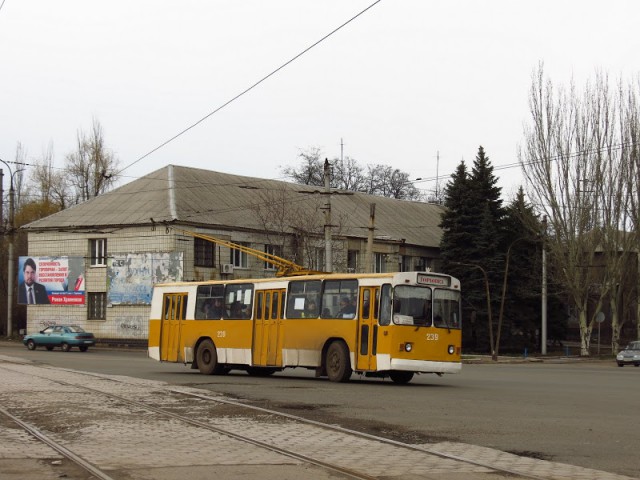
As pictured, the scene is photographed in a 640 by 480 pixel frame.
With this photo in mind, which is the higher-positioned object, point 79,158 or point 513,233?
point 79,158

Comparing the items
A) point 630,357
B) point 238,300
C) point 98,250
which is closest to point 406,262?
point 98,250

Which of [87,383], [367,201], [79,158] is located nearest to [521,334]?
[367,201]

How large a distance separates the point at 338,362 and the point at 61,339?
31050mm

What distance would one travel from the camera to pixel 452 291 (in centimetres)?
2339

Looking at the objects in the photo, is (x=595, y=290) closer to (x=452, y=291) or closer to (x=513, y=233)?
(x=513, y=233)

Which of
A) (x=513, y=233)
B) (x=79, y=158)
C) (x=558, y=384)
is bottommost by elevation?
(x=558, y=384)

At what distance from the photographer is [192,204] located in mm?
58781

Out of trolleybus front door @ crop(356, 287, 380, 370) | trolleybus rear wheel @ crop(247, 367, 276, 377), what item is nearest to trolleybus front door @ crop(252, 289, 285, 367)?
trolleybus rear wheel @ crop(247, 367, 276, 377)

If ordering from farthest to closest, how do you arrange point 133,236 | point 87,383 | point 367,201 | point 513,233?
1. point 367,201
2. point 513,233
3. point 133,236
4. point 87,383

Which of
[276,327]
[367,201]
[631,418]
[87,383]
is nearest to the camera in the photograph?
[631,418]

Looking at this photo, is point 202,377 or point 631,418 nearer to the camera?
point 631,418

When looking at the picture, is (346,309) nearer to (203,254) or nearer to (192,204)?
(203,254)

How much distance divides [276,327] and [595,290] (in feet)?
137

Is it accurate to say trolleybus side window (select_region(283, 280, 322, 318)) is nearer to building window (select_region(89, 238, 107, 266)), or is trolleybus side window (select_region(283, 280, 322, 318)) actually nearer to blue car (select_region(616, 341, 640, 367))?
blue car (select_region(616, 341, 640, 367))
